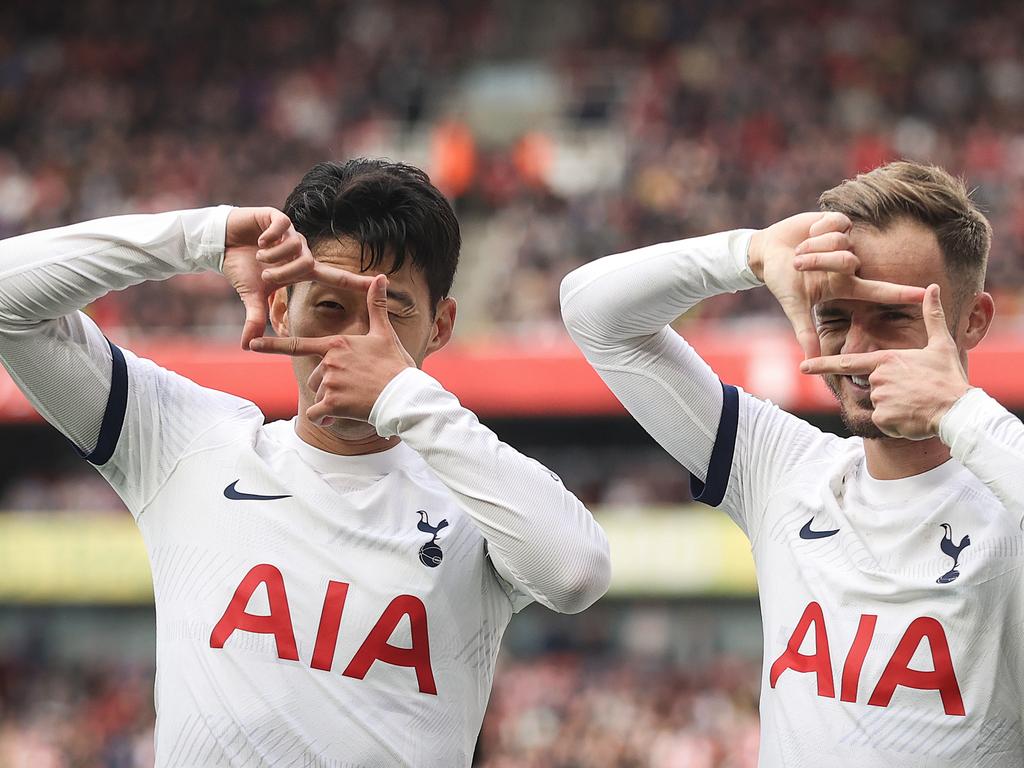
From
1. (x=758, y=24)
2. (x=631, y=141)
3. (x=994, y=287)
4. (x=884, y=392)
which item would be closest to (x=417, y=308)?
(x=884, y=392)

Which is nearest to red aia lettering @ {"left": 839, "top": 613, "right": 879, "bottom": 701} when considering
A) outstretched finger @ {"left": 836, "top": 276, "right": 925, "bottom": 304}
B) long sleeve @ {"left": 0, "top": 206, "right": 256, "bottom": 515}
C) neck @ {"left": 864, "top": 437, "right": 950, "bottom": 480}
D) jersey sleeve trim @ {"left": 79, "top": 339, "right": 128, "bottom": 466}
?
neck @ {"left": 864, "top": 437, "right": 950, "bottom": 480}

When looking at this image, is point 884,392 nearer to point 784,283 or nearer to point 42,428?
point 784,283

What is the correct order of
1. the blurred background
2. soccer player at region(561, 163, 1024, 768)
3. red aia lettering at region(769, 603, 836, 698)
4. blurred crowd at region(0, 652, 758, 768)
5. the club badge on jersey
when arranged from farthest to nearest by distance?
1. the blurred background
2. blurred crowd at region(0, 652, 758, 768)
3. the club badge on jersey
4. red aia lettering at region(769, 603, 836, 698)
5. soccer player at region(561, 163, 1024, 768)

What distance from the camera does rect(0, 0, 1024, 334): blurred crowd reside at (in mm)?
15914

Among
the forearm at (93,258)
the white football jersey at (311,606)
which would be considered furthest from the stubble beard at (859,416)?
the forearm at (93,258)

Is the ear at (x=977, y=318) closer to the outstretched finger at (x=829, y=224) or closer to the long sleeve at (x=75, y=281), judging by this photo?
the outstretched finger at (x=829, y=224)

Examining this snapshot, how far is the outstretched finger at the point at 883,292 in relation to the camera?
2.79m

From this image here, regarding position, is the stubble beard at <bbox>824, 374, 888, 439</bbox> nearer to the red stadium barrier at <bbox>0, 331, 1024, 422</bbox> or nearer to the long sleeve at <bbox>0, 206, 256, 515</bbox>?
the long sleeve at <bbox>0, 206, 256, 515</bbox>

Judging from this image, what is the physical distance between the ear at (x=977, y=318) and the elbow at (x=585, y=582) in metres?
0.86

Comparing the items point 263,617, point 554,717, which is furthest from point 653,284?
point 554,717

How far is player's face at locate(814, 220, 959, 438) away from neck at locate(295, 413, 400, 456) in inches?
37.1

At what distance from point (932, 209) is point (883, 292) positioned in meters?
0.24

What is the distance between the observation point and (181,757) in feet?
9.37

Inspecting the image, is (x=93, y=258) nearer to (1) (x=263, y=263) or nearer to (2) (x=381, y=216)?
(1) (x=263, y=263)
